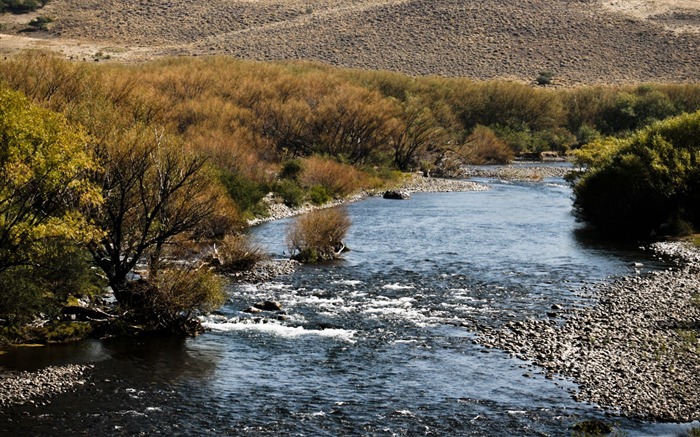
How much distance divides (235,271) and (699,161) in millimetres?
27332

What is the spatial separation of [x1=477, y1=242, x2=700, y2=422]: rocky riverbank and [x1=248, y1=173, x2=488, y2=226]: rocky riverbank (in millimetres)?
24316

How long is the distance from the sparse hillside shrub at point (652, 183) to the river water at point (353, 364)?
856cm

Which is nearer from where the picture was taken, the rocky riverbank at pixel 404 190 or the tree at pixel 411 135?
the rocky riverbank at pixel 404 190

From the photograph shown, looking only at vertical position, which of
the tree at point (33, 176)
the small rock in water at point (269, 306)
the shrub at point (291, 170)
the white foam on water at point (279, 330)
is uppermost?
the tree at point (33, 176)

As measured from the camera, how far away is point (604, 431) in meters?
19.0

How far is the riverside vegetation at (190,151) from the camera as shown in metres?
24.1

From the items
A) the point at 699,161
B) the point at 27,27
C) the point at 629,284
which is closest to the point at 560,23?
the point at 27,27

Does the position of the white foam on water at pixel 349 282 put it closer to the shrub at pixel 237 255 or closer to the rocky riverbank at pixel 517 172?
the shrub at pixel 237 255

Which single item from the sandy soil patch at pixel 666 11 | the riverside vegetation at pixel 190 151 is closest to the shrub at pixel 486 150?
the riverside vegetation at pixel 190 151

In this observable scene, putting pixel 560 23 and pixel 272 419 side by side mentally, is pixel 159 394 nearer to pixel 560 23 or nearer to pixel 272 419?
pixel 272 419

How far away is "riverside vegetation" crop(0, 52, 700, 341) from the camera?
24141 millimetres

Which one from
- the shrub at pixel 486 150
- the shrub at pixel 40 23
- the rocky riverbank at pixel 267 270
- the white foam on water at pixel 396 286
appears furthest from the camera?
the shrub at pixel 40 23

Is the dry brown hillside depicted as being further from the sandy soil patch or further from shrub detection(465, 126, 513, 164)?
shrub detection(465, 126, 513, 164)

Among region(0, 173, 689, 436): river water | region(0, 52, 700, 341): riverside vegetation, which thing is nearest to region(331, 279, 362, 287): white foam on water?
region(0, 173, 689, 436): river water
